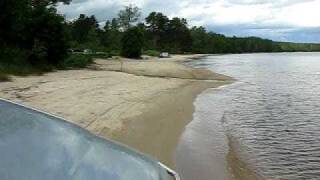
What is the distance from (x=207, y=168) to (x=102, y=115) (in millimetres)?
5498

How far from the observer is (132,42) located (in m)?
72.9

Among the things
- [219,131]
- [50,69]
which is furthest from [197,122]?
[50,69]

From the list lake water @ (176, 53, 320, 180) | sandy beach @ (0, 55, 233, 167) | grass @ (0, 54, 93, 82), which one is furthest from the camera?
grass @ (0, 54, 93, 82)

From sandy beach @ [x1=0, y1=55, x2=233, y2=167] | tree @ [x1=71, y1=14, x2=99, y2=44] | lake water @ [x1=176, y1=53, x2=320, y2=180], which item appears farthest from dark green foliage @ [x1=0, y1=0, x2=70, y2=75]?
tree @ [x1=71, y1=14, x2=99, y2=44]

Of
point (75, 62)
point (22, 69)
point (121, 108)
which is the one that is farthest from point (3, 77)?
point (75, 62)

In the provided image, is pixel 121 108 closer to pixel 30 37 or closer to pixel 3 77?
pixel 3 77

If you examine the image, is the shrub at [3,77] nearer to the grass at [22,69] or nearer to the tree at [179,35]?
the grass at [22,69]

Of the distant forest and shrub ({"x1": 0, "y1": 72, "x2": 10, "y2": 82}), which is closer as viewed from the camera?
shrub ({"x1": 0, "y1": 72, "x2": 10, "y2": 82})

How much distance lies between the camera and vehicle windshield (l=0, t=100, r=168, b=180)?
2.23m

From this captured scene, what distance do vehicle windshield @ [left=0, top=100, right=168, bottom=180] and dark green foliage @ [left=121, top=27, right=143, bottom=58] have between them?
69589 mm

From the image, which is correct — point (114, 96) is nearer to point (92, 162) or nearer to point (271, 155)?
point (271, 155)

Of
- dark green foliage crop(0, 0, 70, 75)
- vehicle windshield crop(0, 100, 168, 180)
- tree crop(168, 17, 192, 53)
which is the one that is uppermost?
Result: vehicle windshield crop(0, 100, 168, 180)

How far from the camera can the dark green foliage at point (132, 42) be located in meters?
72.5

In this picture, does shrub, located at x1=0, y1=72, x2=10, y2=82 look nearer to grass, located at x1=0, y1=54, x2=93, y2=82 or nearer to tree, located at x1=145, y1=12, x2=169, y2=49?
grass, located at x1=0, y1=54, x2=93, y2=82
